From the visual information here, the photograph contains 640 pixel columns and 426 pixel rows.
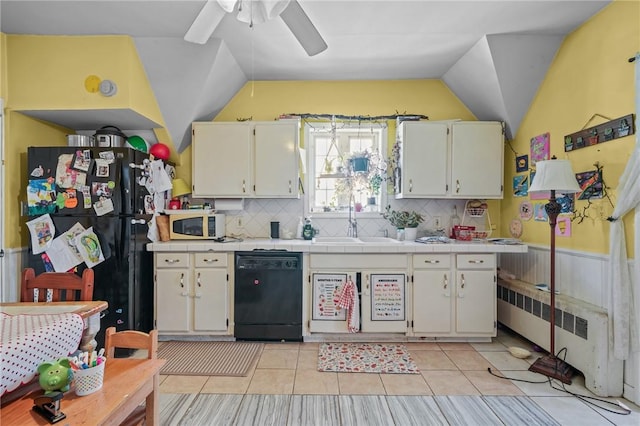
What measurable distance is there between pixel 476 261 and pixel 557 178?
40.2 inches

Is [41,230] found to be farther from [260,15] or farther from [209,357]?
[260,15]

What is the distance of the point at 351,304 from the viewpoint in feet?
→ 9.93

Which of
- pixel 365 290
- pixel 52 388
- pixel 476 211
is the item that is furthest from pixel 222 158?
pixel 476 211

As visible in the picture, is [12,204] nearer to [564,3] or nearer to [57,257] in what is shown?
[57,257]

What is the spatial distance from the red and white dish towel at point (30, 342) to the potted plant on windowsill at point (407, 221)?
2905 millimetres

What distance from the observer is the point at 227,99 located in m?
3.69

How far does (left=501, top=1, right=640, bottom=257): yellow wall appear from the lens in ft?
7.38

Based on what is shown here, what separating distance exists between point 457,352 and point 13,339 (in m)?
3.03

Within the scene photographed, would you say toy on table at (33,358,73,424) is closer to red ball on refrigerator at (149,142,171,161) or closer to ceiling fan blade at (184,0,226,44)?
ceiling fan blade at (184,0,226,44)

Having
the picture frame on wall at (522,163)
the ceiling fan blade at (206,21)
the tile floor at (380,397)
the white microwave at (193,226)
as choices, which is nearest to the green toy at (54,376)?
the tile floor at (380,397)

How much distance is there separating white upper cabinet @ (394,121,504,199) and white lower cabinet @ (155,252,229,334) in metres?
2.07

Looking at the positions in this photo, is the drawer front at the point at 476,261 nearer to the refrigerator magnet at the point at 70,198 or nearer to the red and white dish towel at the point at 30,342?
the red and white dish towel at the point at 30,342

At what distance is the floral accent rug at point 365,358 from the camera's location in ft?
8.58

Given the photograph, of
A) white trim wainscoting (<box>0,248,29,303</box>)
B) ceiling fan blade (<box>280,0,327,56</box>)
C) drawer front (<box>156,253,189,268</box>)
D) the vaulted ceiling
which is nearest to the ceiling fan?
ceiling fan blade (<box>280,0,327,56</box>)
